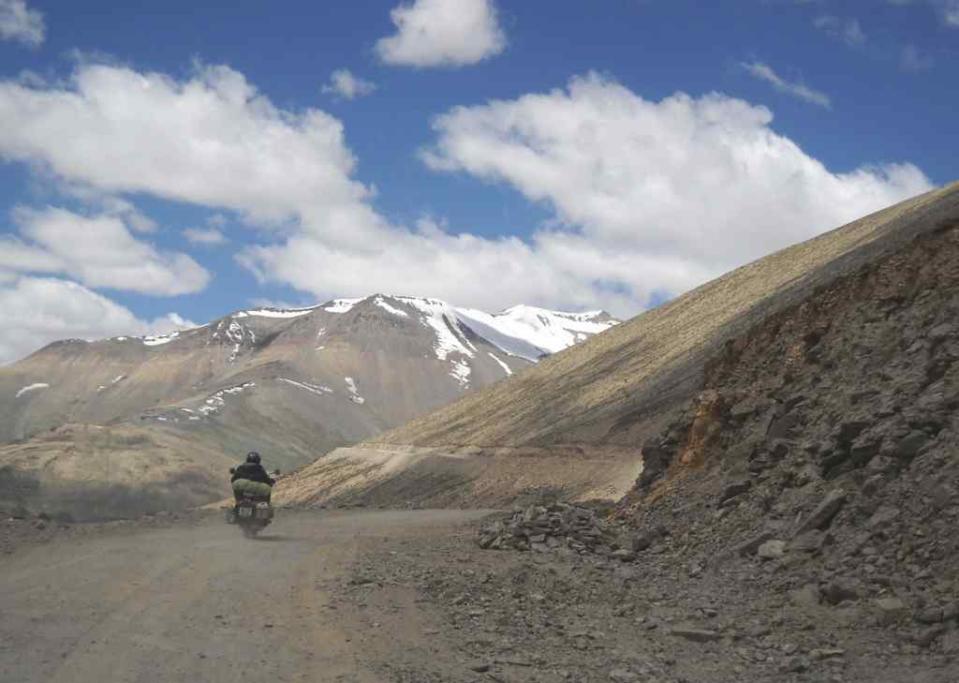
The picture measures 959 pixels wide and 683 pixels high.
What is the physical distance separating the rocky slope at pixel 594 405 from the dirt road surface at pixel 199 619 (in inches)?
877

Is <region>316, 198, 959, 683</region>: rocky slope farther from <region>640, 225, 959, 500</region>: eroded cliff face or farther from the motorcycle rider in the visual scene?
the motorcycle rider

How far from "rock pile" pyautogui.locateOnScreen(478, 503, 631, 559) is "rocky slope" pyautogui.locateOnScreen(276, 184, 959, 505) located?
57.2 ft

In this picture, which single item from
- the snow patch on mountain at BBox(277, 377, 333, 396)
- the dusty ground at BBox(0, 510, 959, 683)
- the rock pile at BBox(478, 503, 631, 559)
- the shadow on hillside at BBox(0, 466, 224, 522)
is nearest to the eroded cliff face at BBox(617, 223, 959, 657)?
the dusty ground at BBox(0, 510, 959, 683)

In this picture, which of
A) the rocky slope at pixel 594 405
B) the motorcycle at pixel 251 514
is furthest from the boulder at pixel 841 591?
the rocky slope at pixel 594 405

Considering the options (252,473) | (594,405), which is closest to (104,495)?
(594,405)

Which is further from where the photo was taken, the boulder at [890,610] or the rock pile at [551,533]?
the rock pile at [551,533]

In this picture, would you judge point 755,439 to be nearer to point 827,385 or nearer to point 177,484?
point 827,385

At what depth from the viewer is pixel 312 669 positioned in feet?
24.0

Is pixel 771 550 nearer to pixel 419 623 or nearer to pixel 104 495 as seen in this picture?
pixel 419 623

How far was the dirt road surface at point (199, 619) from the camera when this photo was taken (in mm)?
7230

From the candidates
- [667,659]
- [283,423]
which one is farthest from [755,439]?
[283,423]

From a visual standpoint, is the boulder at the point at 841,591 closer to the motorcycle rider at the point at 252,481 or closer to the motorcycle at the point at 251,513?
the motorcycle at the point at 251,513

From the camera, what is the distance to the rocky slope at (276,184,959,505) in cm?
4114

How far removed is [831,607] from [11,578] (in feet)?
30.3
